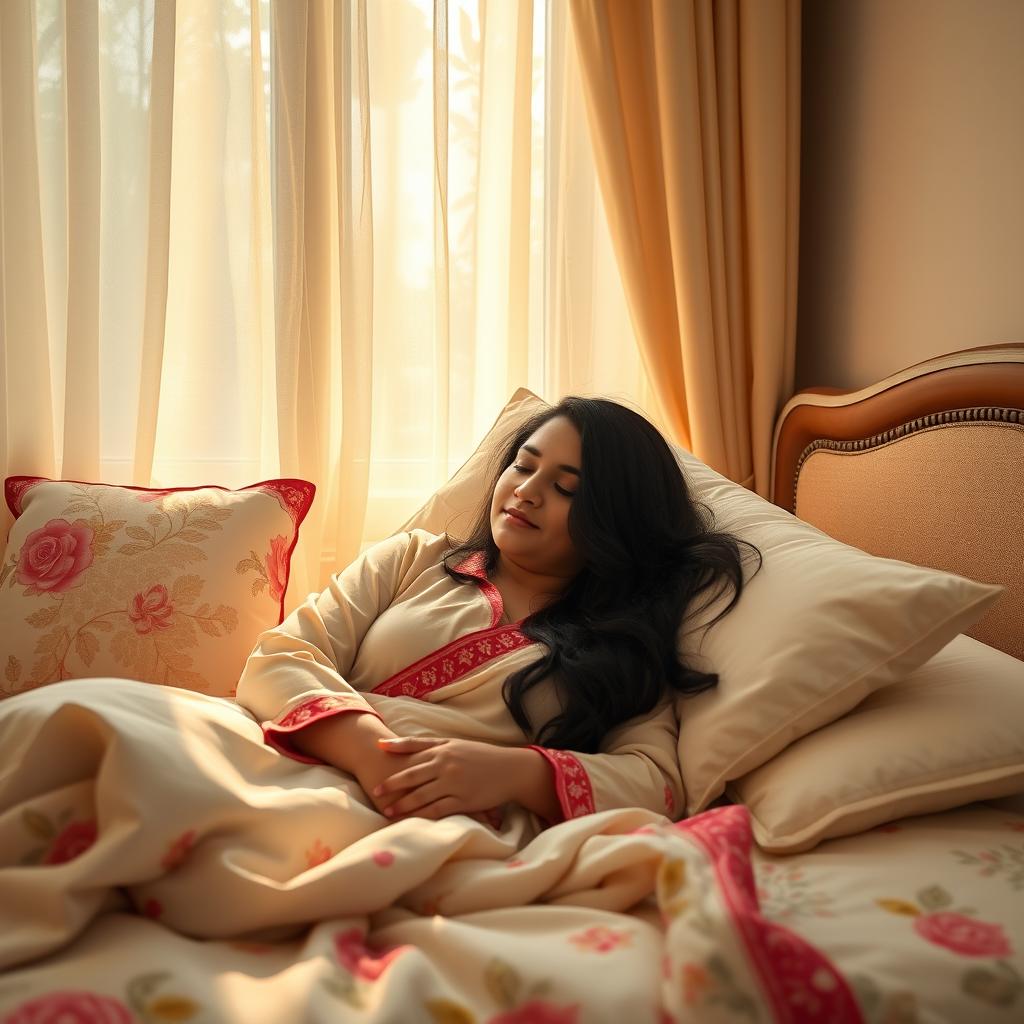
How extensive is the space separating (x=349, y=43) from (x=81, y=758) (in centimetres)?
169

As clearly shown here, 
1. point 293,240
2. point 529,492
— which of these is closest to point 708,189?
point 293,240

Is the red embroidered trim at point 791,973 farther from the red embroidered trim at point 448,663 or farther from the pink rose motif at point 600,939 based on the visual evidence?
the red embroidered trim at point 448,663

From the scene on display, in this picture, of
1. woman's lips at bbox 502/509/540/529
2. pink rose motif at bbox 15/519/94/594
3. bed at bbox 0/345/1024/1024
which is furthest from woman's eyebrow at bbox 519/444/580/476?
pink rose motif at bbox 15/519/94/594

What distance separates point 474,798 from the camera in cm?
107

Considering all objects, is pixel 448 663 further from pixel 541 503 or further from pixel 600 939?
pixel 600 939

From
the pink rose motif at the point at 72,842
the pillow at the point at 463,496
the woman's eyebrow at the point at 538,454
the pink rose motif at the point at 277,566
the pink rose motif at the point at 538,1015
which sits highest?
the woman's eyebrow at the point at 538,454

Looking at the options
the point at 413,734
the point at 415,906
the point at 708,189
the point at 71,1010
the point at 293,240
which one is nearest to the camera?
the point at 71,1010

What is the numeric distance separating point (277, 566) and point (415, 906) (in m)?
0.94

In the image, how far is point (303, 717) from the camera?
1.15 meters

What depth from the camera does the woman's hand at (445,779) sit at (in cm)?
106

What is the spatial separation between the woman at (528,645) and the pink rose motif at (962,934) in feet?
1.27

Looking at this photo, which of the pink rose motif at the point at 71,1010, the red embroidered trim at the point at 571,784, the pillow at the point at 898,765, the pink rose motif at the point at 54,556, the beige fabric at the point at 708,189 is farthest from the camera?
the beige fabric at the point at 708,189

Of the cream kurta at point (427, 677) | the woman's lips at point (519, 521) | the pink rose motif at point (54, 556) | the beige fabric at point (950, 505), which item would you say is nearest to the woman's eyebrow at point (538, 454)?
the woman's lips at point (519, 521)

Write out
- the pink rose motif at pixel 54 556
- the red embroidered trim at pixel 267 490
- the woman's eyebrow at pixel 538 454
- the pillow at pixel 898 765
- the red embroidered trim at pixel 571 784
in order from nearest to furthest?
1. the pillow at pixel 898 765
2. the red embroidered trim at pixel 571 784
3. the woman's eyebrow at pixel 538 454
4. the pink rose motif at pixel 54 556
5. the red embroidered trim at pixel 267 490
